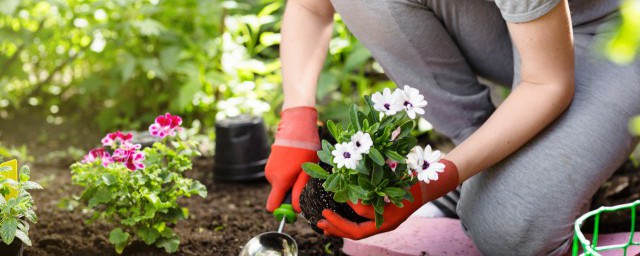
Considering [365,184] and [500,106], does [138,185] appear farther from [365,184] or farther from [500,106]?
[500,106]

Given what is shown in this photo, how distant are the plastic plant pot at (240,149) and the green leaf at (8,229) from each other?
3.17 ft

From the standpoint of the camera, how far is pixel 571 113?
1597 mm

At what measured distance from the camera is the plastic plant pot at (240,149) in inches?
89.5

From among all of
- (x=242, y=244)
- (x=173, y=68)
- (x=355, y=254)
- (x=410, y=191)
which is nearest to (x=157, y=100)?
(x=173, y=68)

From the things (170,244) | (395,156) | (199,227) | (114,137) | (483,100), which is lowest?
(199,227)

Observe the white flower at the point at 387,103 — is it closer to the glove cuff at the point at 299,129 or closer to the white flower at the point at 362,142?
the white flower at the point at 362,142

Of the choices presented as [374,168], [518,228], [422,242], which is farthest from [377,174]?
[422,242]

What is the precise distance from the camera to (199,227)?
1.96 metres

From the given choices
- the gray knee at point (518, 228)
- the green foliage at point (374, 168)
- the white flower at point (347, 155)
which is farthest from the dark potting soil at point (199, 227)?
the white flower at point (347, 155)

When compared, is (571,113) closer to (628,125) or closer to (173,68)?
(628,125)

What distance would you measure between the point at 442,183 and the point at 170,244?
665 millimetres

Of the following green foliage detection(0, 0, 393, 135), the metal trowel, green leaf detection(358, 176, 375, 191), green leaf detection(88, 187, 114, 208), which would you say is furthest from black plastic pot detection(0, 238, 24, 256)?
green foliage detection(0, 0, 393, 135)

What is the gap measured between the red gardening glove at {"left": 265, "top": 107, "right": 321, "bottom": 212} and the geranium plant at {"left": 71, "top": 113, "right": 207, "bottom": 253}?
7.0 inches

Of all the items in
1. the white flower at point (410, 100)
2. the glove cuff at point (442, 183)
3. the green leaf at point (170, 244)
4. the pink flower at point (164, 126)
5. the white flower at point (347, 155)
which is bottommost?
the green leaf at point (170, 244)
